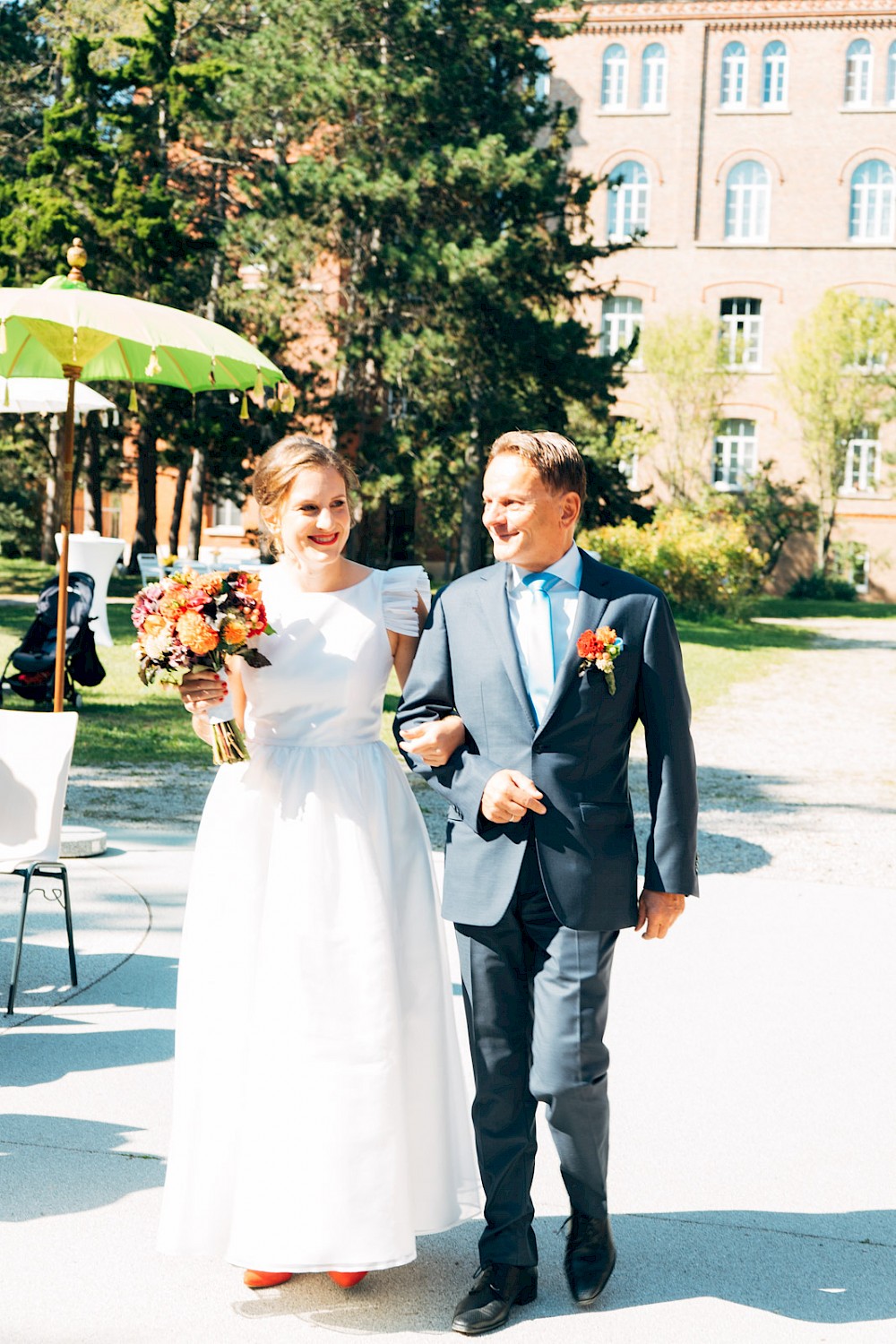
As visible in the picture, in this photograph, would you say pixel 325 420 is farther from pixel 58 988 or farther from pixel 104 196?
pixel 58 988

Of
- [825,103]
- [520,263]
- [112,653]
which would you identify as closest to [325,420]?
[520,263]

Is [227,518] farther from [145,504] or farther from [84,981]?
[84,981]

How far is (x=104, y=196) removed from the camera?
26297 mm

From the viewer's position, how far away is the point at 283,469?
3.33 meters

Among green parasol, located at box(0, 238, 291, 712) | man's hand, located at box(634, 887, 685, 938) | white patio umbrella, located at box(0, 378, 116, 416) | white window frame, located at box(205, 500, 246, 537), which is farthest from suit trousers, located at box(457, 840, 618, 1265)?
white window frame, located at box(205, 500, 246, 537)

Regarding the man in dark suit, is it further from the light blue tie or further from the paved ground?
the paved ground

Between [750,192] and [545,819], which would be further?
[750,192]

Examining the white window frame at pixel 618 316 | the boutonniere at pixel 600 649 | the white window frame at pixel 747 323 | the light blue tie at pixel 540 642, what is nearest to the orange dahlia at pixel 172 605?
the light blue tie at pixel 540 642

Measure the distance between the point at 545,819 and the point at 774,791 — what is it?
8.20 metres

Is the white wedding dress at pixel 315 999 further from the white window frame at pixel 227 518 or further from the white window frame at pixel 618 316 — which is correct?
the white window frame at pixel 618 316

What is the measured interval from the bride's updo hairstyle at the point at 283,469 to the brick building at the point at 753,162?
1574 inches

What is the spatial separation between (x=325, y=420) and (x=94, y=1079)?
25.4 m

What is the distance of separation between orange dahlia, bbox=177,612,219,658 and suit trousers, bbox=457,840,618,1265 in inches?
33.6

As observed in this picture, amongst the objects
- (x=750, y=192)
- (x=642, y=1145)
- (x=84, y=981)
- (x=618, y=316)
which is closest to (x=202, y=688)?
(x=642, y=1145)
